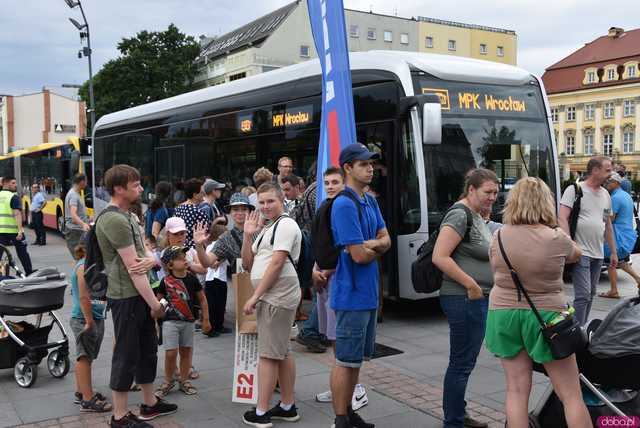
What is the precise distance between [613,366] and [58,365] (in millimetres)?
4478

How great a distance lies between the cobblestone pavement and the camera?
4832mm

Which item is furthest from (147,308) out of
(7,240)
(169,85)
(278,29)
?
(278,29)

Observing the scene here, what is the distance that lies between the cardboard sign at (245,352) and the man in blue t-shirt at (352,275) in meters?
0.80

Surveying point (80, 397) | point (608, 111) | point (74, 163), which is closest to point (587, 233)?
point (80, 397)

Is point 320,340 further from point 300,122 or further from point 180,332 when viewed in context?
point 300,122

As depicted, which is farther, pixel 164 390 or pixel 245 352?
pixel 164 390

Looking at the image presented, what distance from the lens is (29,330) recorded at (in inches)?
233

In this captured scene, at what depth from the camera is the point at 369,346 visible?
174 inches

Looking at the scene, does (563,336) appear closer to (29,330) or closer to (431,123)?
(431,123)

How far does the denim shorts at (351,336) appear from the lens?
165 inches

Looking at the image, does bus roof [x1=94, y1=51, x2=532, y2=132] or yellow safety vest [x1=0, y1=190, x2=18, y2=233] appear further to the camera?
yellow safety vest [x1=0, y1=190, x2=18, y2=233]

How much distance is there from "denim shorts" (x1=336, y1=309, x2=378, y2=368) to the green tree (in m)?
54.0

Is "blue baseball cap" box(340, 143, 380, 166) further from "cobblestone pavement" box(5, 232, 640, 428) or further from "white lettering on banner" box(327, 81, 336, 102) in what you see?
"cobblestone pavement" box(5, 232, 640, 428)

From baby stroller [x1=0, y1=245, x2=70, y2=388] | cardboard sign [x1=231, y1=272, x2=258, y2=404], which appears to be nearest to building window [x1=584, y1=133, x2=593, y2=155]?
baby stroller [x1=0, y1=245, x2=70, y2=388]
